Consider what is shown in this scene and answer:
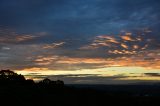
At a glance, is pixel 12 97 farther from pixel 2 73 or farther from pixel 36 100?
pixel 2 73

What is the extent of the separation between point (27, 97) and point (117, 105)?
1197 centimetres

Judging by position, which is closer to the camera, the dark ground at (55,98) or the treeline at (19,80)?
the dark ground at (55,98)

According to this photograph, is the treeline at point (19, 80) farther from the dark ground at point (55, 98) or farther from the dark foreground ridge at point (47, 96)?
the dark ground at point (55, 98)

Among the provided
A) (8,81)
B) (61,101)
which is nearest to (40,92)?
(61,101)

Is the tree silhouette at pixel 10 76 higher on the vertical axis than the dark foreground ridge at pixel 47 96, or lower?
higher

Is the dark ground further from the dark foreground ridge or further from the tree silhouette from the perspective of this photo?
the tree silhouette

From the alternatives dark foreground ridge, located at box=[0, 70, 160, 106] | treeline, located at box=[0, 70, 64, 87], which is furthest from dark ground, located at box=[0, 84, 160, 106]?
treeline, located at box=[0, 70, 64, 87]

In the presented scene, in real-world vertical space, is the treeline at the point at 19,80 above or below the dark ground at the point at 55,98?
above

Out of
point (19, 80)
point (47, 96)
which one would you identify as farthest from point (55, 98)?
point (19, 80)

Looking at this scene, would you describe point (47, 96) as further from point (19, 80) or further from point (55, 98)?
point (19, 80)

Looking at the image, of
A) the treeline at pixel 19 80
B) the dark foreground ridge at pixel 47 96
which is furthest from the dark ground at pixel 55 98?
the treeline at pixel 19 80

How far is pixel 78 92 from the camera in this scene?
42719 mm

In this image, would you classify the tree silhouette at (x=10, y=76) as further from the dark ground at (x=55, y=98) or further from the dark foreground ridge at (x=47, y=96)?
the dark ground at (x=55, y=98)

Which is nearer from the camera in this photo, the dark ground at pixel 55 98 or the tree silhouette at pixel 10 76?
the dark ground at pixel 55 98
